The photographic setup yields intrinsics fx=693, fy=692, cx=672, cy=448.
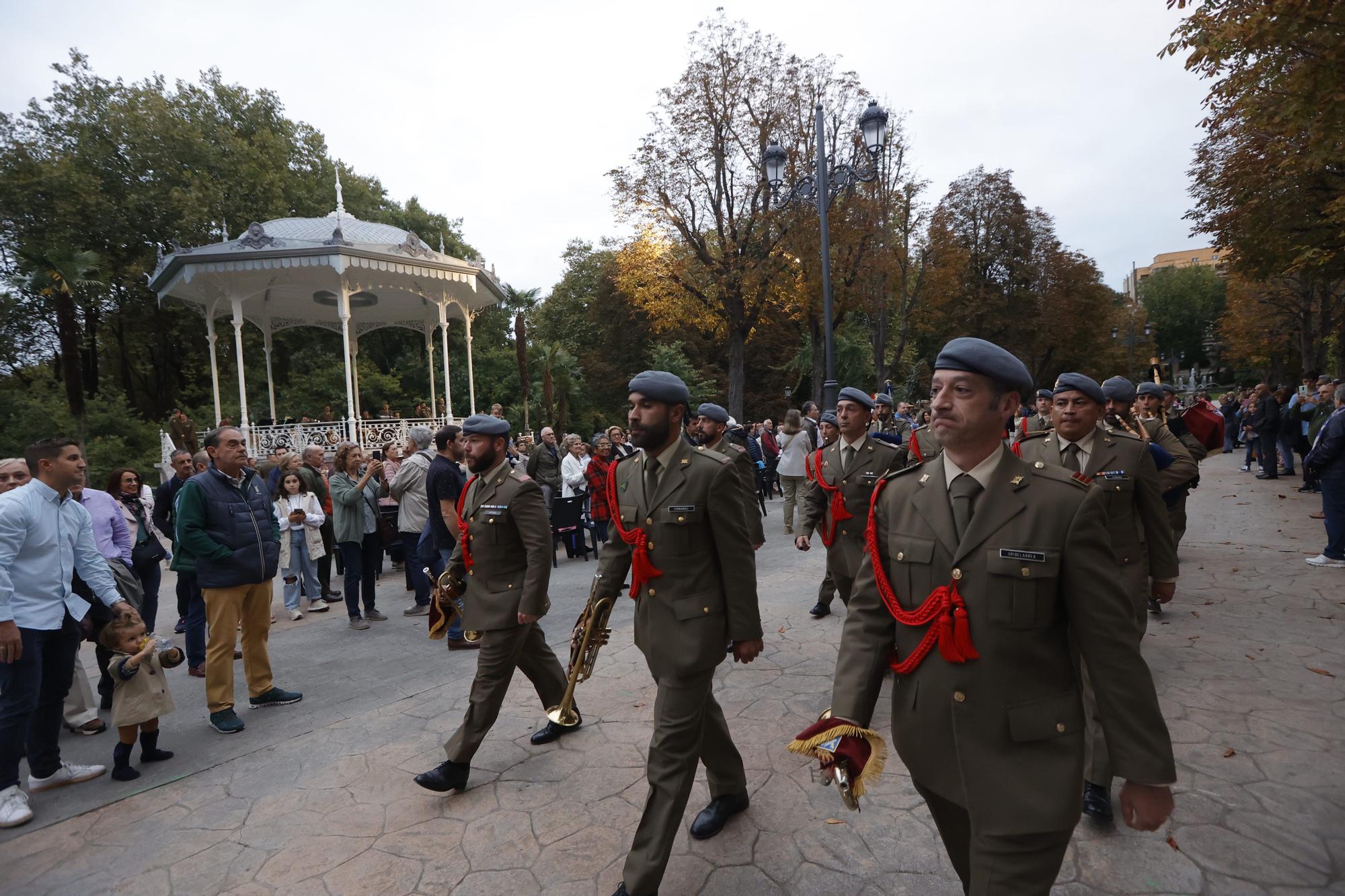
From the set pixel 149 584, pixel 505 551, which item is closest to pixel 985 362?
pixel 505 551

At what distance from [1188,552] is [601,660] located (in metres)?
7.56

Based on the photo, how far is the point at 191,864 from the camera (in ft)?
10.9

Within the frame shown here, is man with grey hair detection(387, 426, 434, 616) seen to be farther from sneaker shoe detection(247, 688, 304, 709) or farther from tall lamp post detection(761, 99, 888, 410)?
tall lamp post detection(761, 99, 888, 410)

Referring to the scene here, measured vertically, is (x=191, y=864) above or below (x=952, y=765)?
below

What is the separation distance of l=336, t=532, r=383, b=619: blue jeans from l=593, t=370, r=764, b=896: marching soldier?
512 centimetres

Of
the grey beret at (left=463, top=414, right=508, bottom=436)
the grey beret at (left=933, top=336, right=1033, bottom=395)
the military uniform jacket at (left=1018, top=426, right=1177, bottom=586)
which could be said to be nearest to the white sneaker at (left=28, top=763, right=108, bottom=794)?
the grey beret at (left=463, top=414, right=508, bottom=436)

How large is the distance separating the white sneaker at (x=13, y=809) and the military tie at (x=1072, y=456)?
6.09 metres

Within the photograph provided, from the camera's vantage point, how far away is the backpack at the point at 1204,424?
581 cm

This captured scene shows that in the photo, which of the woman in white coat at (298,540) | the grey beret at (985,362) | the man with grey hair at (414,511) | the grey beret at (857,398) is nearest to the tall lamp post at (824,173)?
the grey beret at (857,398)

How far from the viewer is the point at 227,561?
4.87 meters

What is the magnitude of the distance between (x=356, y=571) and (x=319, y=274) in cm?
1082

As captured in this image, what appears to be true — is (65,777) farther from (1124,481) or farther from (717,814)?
(1124,481)

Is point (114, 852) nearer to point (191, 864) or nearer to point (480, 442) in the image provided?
point (191, 864)

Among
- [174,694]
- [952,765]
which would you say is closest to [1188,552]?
[952,765]
